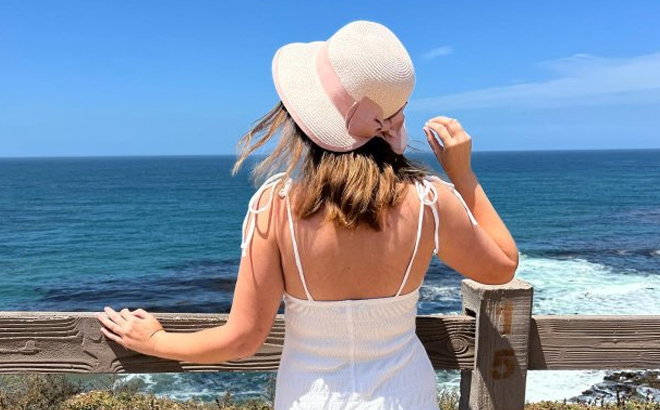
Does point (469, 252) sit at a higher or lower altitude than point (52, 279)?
higher

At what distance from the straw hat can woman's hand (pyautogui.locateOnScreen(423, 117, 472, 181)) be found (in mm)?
272

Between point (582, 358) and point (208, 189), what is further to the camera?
point (208, 189)

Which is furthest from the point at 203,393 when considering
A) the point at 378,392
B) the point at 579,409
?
the point at 378,392

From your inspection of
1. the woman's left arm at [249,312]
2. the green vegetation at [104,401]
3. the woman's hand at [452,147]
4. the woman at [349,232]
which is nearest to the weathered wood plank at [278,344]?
the woman's left arm at [249,312]

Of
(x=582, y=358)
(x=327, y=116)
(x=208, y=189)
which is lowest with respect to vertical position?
(x=208, y=189)

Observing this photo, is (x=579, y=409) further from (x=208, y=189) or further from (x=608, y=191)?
(x=208, y=189)

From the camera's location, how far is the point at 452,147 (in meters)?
1.77

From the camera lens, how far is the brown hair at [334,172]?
1.50 meters

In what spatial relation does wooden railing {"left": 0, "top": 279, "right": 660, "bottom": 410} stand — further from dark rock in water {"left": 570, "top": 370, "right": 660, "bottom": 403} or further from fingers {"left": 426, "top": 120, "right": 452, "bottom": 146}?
dark rock in water {"left": 570, "top": 370, "right": 660, "bottom": 403}

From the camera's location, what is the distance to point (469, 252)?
1669mm

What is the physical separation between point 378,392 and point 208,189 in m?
76.3

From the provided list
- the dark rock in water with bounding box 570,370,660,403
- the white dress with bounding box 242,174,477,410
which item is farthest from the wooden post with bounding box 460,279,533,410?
the dark rock in water with bounding box 570,370,660,403

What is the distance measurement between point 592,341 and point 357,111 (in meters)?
1.57

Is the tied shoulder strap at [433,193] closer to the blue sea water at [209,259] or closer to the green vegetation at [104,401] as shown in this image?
the blue sea water at [209,259]
